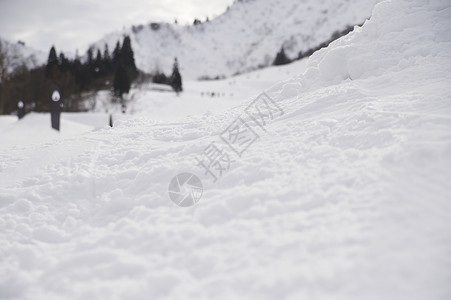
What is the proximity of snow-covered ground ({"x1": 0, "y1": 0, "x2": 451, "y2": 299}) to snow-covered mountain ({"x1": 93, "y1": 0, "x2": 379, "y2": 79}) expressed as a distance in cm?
9133

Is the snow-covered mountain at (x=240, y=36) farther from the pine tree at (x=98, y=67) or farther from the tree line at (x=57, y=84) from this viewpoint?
the tree line at (x=57, y=84)

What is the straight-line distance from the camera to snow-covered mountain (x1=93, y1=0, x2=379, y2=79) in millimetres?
102188

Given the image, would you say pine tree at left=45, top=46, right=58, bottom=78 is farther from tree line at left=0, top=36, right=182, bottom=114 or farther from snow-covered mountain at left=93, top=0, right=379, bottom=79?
snow-covered mountain at left=93, top=0, right=379, bottom=79

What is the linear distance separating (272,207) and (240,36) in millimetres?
161813

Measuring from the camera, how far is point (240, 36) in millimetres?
153125

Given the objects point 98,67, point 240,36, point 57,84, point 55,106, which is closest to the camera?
point 55,106

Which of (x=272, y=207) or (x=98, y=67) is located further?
(x=98, y=67)

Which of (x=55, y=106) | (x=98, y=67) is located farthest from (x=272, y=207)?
(x=98, y=67)

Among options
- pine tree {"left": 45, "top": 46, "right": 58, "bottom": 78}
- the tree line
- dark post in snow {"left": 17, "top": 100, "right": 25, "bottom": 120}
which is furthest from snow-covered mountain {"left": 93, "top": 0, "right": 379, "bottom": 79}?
dark post in snow {"left": 17, "top": 100, "right": 25, "bottom": 120}

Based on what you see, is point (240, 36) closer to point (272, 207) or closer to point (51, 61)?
point (51, 61)

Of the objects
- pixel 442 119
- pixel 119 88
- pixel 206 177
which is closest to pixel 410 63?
pixel 442 119

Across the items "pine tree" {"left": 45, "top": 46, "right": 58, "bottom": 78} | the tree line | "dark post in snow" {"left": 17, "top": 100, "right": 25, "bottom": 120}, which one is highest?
A: "pine tree" {"left": 45, "top": 46, "right": 58, "bottom": 78}

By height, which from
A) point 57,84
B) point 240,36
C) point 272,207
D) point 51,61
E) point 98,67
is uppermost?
point 240,36

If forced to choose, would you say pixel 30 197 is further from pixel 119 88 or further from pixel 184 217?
pixel 119 88
